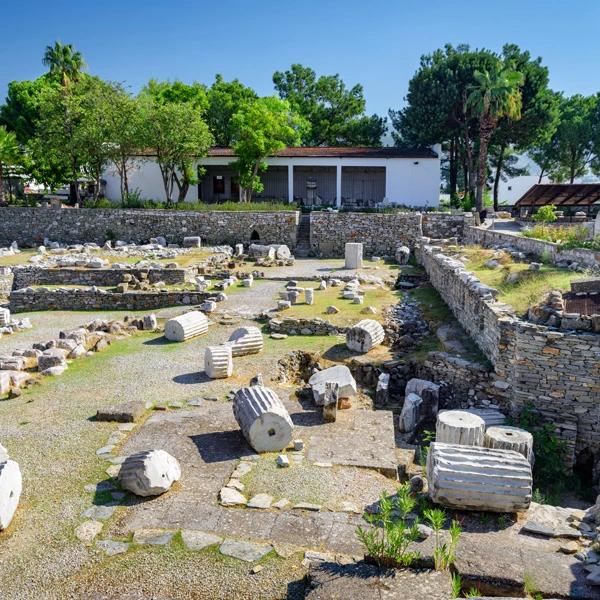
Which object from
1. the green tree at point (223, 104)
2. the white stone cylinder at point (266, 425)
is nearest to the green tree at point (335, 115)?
the green tree at point (223, 104)

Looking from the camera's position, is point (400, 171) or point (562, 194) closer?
point (562, 194)

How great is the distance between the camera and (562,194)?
29.6m

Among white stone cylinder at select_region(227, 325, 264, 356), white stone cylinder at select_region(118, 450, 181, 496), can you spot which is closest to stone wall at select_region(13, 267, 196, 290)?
white stone cylinder at select_region(227, 325, 264, 356)

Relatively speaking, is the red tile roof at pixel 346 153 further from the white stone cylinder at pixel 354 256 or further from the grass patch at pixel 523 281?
the grass patch at pixel 523 281

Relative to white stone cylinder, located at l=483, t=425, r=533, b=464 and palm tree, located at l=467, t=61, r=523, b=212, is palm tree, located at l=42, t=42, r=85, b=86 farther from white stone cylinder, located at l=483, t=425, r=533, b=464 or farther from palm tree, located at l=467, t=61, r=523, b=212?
white stone cylinder, located at l=483, t=425, r=533, b=464

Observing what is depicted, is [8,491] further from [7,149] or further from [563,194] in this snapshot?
[7,149]

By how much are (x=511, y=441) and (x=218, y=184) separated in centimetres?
3292

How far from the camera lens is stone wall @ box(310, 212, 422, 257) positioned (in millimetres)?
28734

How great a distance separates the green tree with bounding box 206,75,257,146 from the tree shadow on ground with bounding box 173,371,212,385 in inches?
1129

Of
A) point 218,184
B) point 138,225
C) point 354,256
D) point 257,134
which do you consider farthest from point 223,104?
point 354,256

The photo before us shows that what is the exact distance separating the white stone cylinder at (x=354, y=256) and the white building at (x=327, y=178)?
10299mm

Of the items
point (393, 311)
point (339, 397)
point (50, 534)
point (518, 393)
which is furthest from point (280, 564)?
point (393, 311)

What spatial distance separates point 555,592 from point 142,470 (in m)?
4.47

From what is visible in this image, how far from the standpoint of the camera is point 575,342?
9469 mm
